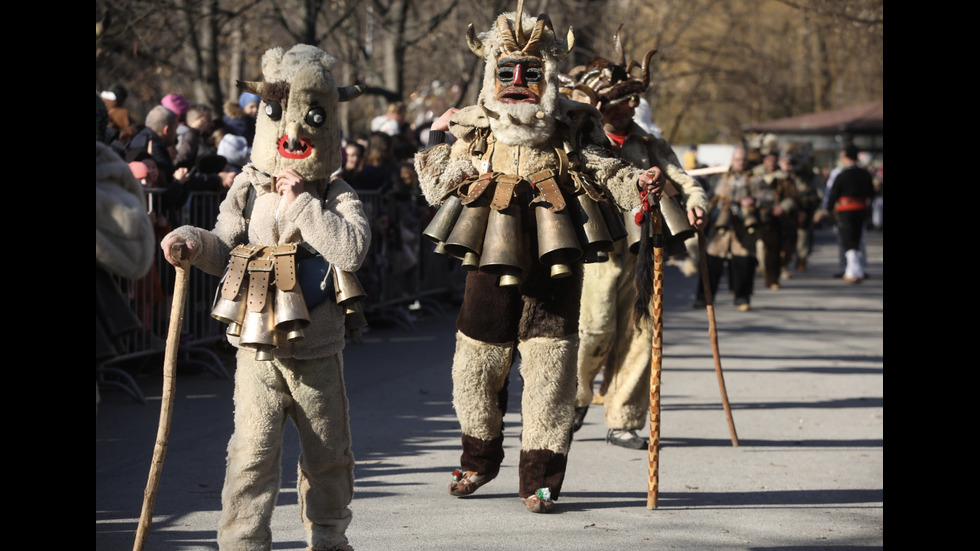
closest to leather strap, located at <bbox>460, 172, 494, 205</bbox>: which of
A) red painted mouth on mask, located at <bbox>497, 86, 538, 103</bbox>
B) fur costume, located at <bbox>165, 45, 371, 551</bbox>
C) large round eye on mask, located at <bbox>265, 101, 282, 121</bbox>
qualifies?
red painted mouth on mask, located at <bbox>497, 86, 538, 103</bbox>

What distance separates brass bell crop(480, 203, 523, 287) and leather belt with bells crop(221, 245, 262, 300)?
1254 mm

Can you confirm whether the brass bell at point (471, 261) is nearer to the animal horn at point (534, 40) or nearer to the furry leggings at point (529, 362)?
the furry leggings at point (529, 362)

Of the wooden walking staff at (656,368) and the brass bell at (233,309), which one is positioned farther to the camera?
the wooden walking staff at (656,368)

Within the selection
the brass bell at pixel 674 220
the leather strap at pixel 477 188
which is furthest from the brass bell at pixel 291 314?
the brass bell at pixel 674 220

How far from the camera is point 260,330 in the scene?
4.69 meters

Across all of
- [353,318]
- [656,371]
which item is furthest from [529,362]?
[353,318]

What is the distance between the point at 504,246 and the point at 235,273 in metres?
1.38

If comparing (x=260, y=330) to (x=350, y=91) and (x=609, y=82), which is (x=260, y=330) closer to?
(x=350, y=91)

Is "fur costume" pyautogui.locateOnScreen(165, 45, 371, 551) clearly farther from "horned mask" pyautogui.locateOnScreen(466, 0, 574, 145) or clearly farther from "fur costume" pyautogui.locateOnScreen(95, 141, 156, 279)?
"horned mask" pyautogui.locateOnScreen(466, 0, 574, 145)

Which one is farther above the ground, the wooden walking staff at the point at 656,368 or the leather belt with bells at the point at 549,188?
the leather belt with bells at the point at 549,188

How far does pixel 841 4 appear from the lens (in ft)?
51.1

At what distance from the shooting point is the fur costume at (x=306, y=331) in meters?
4.75

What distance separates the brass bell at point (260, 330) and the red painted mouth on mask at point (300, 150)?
595 millimetres

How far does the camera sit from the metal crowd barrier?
872 cm
